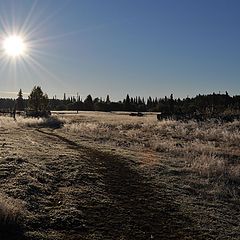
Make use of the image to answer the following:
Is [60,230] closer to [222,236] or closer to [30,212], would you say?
[30,212]

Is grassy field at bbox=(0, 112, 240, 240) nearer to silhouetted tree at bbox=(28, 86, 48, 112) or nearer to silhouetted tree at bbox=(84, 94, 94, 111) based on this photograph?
silhouetted tree at bbox=(28, 86, 48, 112)

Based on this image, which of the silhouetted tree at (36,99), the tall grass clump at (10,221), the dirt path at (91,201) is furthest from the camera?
the silhouetted tree at (36,99)

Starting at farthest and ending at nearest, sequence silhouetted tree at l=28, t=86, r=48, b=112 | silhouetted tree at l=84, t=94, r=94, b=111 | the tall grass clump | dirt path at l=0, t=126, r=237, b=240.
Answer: silhouetted tree at l=84, t=94, r=94, b=111 → silhouetted tree at l=28, t=86, r=48, b=112 → dirt path at l=0, t=126, r=237, b=240 → the tall grass clump

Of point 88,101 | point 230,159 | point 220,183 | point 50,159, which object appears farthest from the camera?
point 88,101

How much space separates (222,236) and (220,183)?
5.00 m

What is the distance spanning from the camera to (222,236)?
921 centimetres

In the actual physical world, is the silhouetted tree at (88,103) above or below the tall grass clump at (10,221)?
above

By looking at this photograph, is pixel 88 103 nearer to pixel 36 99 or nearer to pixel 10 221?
pixel 36 99

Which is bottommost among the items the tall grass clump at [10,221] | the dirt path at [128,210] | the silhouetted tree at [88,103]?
the dirt path at [128,210]

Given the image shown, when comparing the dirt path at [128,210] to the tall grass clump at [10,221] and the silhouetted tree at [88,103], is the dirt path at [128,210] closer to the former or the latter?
the tall grass clump at [10,221]

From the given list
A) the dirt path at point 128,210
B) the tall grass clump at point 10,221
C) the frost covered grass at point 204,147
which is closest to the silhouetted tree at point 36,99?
the frost covered grass at point 204,147

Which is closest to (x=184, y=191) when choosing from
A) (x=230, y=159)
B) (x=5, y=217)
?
(x=5, y=217)

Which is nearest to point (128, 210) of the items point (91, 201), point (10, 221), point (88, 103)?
point (91, 201)

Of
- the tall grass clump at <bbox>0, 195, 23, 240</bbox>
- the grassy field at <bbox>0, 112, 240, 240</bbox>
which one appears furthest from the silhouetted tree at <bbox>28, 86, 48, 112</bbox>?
the tall grass clump at <bbox>0, 195, 23, 240</bbox>
